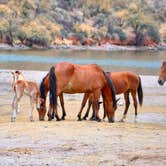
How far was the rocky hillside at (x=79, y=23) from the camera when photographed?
74562mm

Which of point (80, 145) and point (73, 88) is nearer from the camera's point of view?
point (80, 145)

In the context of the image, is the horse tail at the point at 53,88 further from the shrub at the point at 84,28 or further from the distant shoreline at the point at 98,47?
the shrub at the point at 84,28

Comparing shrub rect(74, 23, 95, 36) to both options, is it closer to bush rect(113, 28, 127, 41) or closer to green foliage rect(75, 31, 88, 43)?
green foliage rect(75, 31, 88, 43)

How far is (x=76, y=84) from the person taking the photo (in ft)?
47.4

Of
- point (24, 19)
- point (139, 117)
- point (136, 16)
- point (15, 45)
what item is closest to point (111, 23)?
point (136, 16)

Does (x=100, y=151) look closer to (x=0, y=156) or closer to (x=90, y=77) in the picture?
(x=0, y=156)

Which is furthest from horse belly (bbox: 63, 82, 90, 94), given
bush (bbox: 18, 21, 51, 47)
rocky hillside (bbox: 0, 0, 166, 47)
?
bush (bbox: 18, 21, 51, 47)

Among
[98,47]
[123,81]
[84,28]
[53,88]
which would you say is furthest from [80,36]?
[53,88]

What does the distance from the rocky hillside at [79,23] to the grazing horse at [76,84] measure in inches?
2246

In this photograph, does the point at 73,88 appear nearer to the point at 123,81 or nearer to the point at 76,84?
the point at 76,84

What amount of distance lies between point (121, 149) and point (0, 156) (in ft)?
6.16

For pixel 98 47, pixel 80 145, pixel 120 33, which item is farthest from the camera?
pixel 120 33

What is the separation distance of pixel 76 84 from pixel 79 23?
71744 millimetres

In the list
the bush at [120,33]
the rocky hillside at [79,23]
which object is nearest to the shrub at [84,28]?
the rocky hillside at [79,23]
